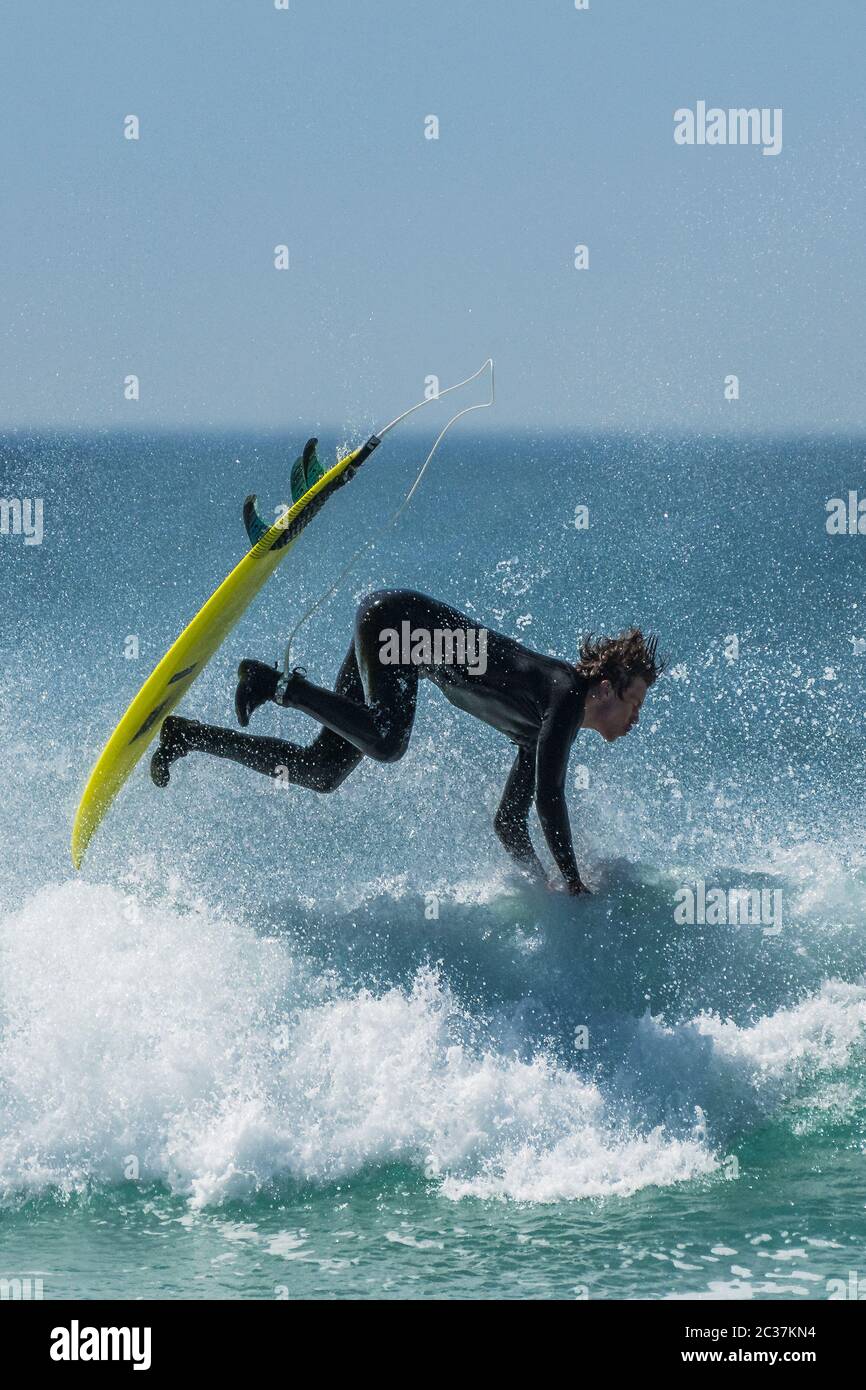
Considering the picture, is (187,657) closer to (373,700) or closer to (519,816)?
(373,700)

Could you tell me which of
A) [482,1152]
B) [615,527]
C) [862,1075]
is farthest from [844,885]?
[615,527]

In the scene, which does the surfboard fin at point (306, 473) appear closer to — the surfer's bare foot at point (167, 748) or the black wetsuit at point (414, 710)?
the black wetsuit at point (414, 710)

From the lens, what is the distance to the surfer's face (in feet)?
18.3

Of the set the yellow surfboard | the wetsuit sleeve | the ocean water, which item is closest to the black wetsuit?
the wetsuit sleeve

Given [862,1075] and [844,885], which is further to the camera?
[844,885]

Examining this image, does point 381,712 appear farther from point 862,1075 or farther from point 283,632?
point 283,632

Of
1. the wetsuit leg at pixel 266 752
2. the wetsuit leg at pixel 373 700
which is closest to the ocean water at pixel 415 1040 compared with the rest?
the wetsuit leg at pixel 266 752

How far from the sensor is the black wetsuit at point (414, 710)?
555 cm

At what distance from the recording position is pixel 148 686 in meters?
6.14

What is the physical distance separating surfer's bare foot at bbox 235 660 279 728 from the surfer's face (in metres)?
1.32

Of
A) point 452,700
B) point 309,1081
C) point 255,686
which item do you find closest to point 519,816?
point 452,700

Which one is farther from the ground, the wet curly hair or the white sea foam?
the wet curly hair

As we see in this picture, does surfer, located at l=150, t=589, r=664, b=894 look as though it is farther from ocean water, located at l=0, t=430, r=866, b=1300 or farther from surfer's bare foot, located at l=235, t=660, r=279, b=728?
ocean water, located at l=0, t=430, r=866, b=1300

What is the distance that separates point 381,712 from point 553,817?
0.86 metres
